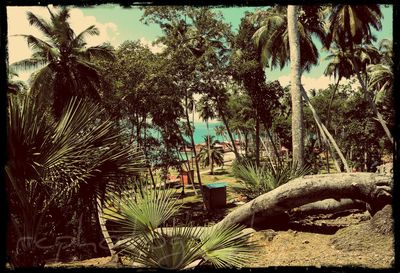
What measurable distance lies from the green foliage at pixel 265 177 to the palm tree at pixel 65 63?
13.1 meters

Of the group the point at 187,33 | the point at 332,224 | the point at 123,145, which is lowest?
the point at 332,224

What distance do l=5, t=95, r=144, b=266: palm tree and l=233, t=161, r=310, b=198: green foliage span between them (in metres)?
4.90

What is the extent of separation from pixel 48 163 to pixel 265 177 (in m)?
6.47

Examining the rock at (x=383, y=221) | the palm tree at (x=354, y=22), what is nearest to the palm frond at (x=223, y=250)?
the rock at (x=383, y=221)

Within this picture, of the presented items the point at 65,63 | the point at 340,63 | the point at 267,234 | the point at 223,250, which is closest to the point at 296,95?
the point at 267,234

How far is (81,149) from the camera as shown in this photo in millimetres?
4668

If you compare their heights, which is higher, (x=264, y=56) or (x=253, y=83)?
(x=264, y=56)

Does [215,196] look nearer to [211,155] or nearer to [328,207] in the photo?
[328,207]

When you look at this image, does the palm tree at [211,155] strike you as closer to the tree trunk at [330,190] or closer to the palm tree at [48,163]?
the tree trunk at [330,190]

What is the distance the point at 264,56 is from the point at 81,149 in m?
18.4

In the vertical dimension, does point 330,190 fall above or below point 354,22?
below

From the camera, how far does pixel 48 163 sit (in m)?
4.12

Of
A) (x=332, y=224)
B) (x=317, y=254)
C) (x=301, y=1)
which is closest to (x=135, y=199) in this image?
(x=301, y=1)

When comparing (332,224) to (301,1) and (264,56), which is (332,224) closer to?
(301,1)
